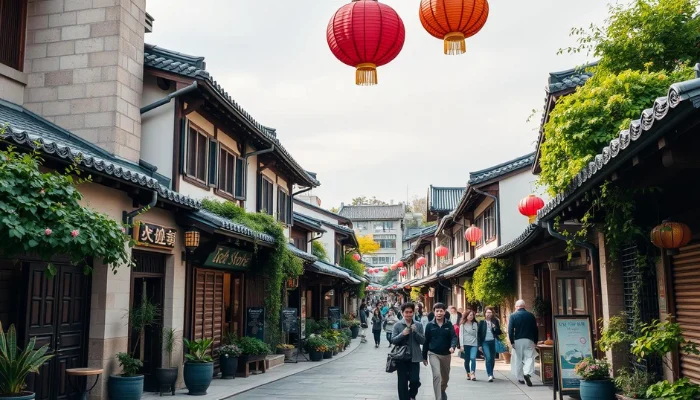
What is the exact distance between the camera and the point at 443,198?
45031 millimetres

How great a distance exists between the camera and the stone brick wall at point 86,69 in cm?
1239

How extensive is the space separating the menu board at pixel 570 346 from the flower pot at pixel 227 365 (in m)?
7.73

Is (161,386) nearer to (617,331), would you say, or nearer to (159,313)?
(159,313)

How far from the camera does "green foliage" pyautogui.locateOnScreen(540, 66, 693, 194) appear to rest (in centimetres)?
993

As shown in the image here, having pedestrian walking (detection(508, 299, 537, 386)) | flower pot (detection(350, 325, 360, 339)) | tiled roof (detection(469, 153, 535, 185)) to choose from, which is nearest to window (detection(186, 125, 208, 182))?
pedestrian walking (detection(508, 299, 537, 386))

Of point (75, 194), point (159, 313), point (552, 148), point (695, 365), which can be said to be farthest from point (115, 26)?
point (695, 365)

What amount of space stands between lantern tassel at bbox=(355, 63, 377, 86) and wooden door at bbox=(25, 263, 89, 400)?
5830 mm

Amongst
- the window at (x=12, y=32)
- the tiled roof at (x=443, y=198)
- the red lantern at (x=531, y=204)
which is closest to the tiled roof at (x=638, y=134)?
the red lantern at (x=531, y=204)

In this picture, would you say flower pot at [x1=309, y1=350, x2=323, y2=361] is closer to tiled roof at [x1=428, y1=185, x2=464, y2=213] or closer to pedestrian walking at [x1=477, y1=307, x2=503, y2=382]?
pedestrian walking at [x1=477, y1=307, x2=503, y2=382]

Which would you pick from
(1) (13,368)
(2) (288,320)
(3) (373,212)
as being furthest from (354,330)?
(3) (373,212)

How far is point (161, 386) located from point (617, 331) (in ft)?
27.3

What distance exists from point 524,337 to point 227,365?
7.04m

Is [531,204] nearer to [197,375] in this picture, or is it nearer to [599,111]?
[599,111]

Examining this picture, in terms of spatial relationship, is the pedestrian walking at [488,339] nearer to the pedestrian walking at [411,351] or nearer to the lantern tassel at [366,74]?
the pedestrian walking at [411,351]
